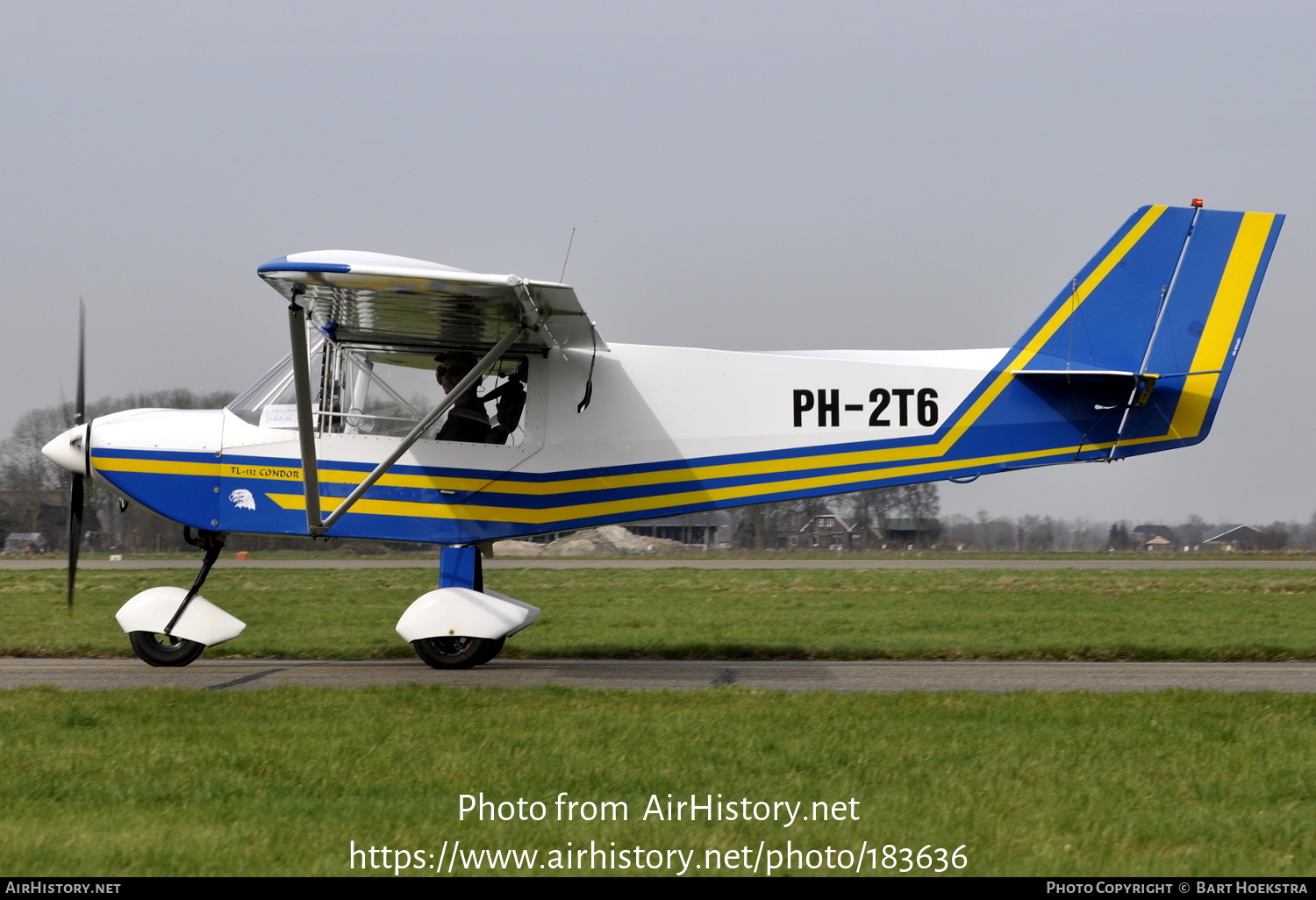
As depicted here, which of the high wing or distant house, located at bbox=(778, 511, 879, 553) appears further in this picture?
distant house, located at bbox=(778, 511, 879, 553)

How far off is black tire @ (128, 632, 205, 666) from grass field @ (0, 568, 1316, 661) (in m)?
1.22

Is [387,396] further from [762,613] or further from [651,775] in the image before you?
[762,613]

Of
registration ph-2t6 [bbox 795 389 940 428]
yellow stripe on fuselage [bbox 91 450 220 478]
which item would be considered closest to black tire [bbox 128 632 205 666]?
yellow stripe on fuselage [bbox 91 450 220 478]

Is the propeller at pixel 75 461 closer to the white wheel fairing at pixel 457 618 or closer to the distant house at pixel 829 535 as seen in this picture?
the white wheel fairing at pixel 457 618

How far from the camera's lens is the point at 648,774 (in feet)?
18.8

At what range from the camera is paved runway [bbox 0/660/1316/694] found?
918cm

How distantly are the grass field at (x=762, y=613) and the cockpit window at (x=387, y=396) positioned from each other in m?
2.48

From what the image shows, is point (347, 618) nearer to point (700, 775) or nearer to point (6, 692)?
point (6, 692)

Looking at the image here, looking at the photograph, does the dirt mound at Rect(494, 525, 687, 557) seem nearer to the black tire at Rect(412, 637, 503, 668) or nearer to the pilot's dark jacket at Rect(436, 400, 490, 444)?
the pilot's dark jacket at Rect(436, 400, 490, 444)

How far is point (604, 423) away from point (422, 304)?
2049 millimetres

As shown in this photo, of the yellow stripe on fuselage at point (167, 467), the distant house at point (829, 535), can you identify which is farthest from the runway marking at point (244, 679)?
the distant house at point (829, 535)

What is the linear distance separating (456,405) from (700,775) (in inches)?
221

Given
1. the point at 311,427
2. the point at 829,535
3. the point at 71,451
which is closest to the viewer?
the point at 311,427

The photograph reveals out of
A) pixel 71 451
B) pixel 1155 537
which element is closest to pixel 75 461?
pixel 71 451
